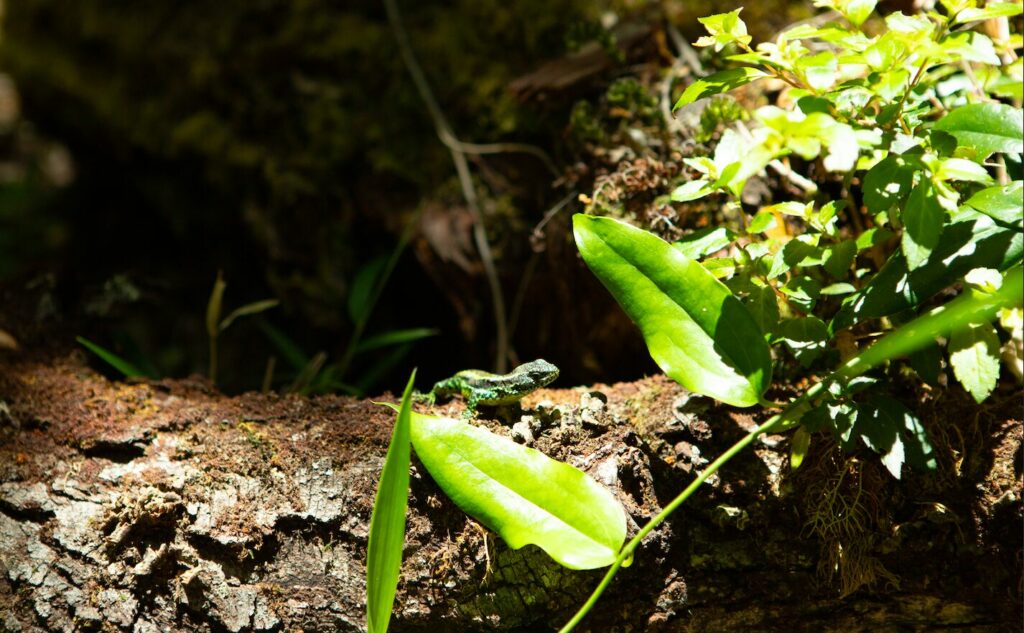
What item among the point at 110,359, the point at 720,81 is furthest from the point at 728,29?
the point at 110,359

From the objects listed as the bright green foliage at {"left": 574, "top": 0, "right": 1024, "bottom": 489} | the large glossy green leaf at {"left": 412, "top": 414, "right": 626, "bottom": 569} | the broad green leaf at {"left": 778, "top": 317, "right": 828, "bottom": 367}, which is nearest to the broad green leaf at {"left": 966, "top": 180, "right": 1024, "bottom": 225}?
the bright green foliage at {"left": 574, "top": 0, "right": 1024, "bottom": 489}

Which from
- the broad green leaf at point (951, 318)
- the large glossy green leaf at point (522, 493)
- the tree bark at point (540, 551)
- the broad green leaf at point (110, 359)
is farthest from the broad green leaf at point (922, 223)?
the broad green leaf at point (110, 359)

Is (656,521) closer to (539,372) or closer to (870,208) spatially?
(539,372)

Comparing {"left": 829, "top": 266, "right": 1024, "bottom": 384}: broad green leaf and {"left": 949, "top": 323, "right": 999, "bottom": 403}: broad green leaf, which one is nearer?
{"left": 829, "top": 266, "right": 1024, "bottom": 384}: broad green leaf

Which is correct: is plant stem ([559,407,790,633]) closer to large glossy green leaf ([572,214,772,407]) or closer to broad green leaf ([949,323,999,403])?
large glossy green leaf ([572,214,772,407])

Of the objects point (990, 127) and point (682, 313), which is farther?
point (682, 313)
